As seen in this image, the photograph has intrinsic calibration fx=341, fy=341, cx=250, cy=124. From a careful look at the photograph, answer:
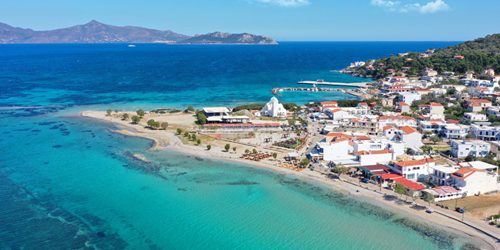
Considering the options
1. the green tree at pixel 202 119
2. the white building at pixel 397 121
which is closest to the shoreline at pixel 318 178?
the green tree at pixel 202 119

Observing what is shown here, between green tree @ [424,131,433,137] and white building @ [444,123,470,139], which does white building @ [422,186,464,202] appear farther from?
white building @ [444,123,470,139]

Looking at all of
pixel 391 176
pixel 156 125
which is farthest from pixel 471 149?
pixel 156 125

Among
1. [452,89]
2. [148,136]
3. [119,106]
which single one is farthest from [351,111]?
[119,106]

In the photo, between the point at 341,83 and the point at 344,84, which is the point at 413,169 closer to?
the point at 344,84

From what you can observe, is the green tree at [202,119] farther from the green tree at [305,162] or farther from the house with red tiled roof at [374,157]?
the house with red tiled roof at [374,157]

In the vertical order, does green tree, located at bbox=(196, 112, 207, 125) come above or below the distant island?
below

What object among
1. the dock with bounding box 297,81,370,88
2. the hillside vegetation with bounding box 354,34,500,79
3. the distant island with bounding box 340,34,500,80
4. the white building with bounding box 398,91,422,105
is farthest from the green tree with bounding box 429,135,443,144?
the hillside vegetation with bounding box 354,34,500,79
